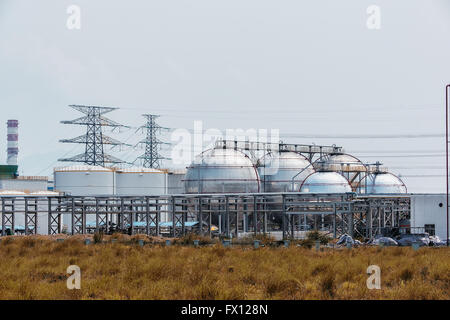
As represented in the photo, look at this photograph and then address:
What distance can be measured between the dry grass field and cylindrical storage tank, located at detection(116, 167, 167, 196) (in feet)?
144

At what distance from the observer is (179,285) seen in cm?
1534

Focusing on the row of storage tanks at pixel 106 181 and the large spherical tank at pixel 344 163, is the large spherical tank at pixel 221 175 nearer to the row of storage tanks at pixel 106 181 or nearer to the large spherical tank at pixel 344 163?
the row of storage tanks at pixel 106 181

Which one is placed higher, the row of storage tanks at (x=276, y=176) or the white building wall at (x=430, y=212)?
the row of storage tanks at (x=276, y=176)

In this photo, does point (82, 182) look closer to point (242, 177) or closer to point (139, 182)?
point (139, 182)

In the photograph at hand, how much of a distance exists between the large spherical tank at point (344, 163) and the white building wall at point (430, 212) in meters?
18.7

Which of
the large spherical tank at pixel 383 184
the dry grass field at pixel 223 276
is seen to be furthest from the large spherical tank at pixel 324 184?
the dry grass field at pixel 223 276

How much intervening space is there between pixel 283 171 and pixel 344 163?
7.87 m

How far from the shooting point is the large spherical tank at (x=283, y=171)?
60875mm

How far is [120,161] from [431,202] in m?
68.3

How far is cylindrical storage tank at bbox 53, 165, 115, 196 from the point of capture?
63656 mm

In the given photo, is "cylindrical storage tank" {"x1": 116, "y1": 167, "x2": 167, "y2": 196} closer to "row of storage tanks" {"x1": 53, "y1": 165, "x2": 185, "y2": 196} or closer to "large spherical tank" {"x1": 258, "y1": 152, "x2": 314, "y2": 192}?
"row of storage tanks" {"x1": 53, "y1": 165, "x2": 185, "y2": 196}

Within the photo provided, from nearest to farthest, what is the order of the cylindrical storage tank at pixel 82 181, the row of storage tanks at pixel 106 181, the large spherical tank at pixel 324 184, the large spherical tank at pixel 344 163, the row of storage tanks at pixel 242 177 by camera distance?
the large spherical tank at pixel 324 184 < the row of storage tanks at pixel 242 177 < the cylindrical storage tank at pixel 82 181 < the row of storage tanks at pixel 106 181 < the large spherical tank at pixel 344 163

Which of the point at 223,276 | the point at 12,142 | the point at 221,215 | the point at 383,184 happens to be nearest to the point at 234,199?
the point at 221,215

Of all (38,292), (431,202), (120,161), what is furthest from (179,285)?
(120,161)
